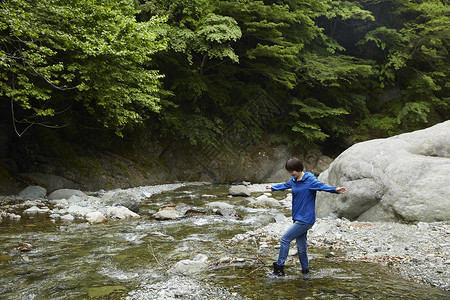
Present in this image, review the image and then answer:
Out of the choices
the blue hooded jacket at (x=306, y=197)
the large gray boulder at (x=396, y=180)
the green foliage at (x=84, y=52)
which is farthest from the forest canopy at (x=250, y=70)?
the blue hooded jacket at (x=306, y=197)

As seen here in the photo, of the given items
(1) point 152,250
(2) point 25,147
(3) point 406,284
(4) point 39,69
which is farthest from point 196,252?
(2) point 25,147

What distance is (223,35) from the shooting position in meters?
14.4

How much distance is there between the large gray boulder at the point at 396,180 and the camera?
20.2 feet

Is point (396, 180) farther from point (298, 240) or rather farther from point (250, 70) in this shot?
point (250, 70)

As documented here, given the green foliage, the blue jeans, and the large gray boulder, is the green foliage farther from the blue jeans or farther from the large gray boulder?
the blue jeans

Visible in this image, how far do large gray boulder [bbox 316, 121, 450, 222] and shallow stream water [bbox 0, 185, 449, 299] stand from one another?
2.30 m

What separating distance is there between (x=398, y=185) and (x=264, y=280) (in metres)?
4.17

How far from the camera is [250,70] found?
19.5 m

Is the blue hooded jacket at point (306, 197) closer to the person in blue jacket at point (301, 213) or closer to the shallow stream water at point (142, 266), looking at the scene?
the person in blue jacket at point (301, 213)

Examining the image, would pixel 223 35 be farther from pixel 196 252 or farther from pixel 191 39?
pixel 196 252

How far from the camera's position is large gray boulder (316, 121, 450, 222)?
6156 millimetres

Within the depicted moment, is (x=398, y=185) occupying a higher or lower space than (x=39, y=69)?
lower

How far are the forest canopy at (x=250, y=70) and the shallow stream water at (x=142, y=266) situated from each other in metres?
4.07

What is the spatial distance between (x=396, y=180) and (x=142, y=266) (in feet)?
17.4
